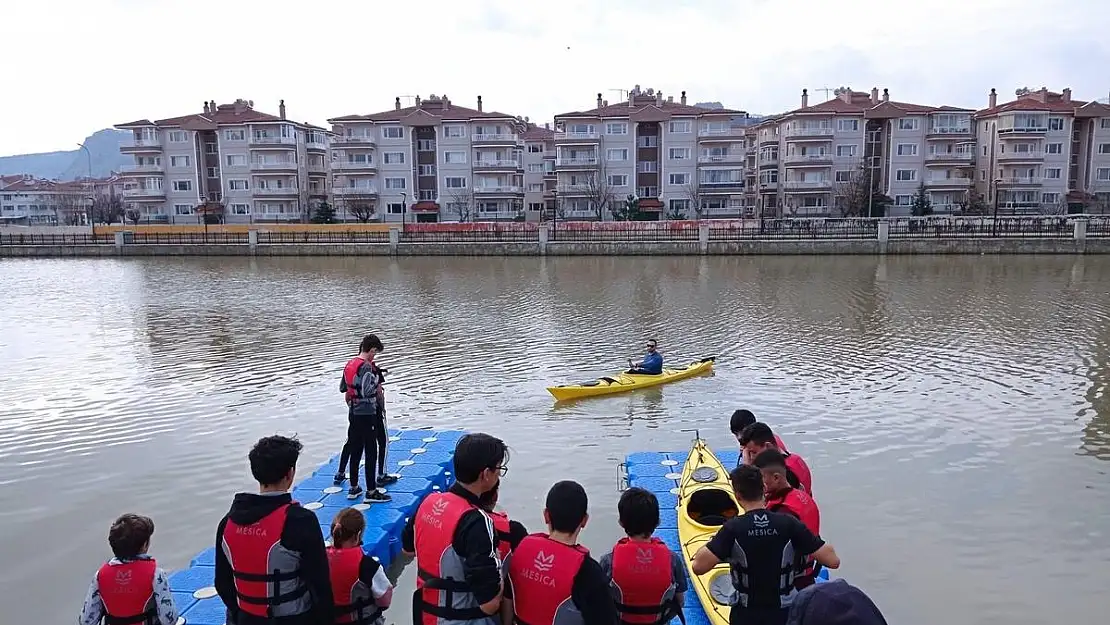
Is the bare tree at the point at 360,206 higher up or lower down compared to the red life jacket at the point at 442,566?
higher up

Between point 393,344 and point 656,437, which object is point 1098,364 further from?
point 393,344

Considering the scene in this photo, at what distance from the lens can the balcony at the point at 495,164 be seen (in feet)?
219

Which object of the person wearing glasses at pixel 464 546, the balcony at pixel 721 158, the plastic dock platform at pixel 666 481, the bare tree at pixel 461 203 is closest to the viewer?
the person wearing glasses at pixel 464 546

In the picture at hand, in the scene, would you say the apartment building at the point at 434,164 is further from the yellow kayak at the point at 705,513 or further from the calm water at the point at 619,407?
the yellow kayak at the point at 705,513

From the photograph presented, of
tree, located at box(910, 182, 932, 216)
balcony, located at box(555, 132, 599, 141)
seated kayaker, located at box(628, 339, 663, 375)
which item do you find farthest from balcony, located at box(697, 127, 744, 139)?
seated kayaker, located at box(628, 339, 663, 375)

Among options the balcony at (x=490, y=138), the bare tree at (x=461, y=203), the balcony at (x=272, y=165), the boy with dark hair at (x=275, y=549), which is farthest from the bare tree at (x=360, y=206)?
the boy with dark hair at (x=275, y=549)

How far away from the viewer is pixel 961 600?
679cm

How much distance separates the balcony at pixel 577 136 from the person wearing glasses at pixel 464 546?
62.8 metres

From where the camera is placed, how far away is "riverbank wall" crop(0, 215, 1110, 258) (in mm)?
42750

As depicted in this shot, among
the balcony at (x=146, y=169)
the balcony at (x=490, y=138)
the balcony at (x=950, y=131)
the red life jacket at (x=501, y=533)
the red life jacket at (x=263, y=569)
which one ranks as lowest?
the red life jacket at (x=263, y=569)

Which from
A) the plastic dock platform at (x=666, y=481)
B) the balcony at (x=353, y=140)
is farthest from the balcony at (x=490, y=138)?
the plastic dock platform at (x=666, y=481)

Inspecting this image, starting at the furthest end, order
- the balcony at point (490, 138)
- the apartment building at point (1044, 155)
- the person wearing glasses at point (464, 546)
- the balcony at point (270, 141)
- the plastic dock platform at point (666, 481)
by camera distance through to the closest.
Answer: the balcony at point (270, 141) < the balcony at point (490, 138) < the apartment building at point (1044, 155) < the plastic dock platform at point (666, 481) < the person wearing glasses at point (464, 546)

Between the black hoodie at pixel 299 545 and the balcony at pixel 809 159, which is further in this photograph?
the balcony at pixel 809 159

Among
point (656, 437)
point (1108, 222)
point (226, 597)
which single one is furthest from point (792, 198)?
point (226, 597)
